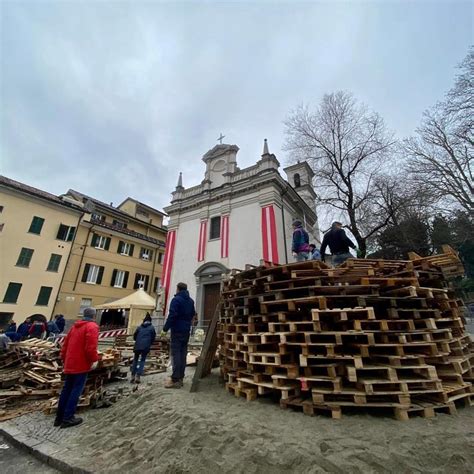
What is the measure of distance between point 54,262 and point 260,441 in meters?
23.1

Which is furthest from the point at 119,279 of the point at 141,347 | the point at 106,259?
the point at 141,347

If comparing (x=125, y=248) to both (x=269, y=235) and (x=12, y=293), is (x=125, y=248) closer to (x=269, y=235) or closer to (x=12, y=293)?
(x=12, y=293)

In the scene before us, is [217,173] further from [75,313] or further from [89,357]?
[89,357]

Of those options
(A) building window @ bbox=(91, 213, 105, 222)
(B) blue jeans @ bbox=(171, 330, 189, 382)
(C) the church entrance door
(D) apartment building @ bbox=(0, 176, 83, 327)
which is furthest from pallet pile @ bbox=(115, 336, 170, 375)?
(A) building window @ bbox=(91, 213, 105, 222)

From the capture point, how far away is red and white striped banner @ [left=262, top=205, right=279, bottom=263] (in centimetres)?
1486

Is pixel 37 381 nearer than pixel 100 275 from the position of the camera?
Yes

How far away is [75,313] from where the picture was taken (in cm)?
2003

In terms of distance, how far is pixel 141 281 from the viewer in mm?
25109

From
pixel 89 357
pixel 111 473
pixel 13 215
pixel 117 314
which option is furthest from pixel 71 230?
pixel 111 473

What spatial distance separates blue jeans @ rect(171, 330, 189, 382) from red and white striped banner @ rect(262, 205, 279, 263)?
387 inches

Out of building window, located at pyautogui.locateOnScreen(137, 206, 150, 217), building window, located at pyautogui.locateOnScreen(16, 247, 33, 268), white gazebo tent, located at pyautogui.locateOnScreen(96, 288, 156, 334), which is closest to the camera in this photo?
white gazebo tent, located at pyautogui.locateOnScreen(96, 288, 156, 334)

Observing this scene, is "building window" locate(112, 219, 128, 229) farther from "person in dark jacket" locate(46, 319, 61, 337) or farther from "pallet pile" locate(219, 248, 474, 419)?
"pallet pile" locate(219, 248, 474, 419)

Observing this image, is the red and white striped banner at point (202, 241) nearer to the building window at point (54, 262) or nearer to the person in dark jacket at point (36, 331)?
the person in dark jacket at point (36, 331)

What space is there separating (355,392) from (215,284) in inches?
531
